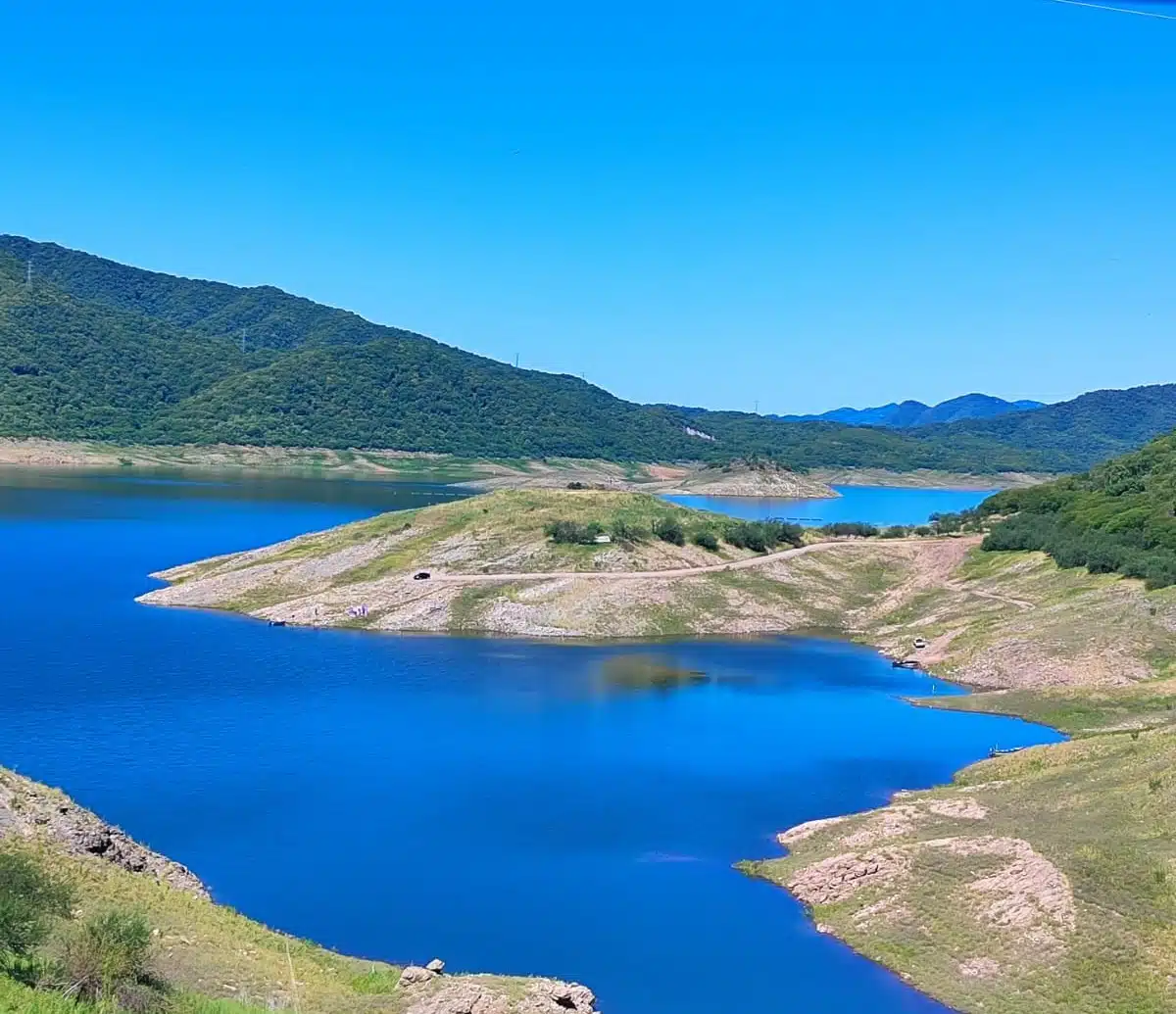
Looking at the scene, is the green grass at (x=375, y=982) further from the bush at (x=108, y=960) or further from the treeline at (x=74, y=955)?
the bush at (x=108, y=960)

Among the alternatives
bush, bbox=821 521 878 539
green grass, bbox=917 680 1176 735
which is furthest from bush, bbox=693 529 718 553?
green grass, bbox=917 680 1176 735

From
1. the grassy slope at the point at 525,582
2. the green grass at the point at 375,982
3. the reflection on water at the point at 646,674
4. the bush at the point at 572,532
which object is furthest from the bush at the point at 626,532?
the green grass at the point at 375,982

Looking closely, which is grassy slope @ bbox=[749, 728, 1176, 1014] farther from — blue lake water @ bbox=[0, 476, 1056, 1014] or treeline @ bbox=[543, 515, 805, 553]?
treeline @ bbox=[543, 515, 805, 553]

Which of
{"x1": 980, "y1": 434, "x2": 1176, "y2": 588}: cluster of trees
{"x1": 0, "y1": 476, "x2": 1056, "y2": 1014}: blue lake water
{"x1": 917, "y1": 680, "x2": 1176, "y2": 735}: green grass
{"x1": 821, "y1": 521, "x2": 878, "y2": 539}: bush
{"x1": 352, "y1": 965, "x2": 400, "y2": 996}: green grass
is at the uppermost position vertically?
{"x1": 980, "y1": 434, "x2": 1176, "y2": 588}: cluster of trees

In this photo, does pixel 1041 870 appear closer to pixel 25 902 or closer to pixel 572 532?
pixel 25 902

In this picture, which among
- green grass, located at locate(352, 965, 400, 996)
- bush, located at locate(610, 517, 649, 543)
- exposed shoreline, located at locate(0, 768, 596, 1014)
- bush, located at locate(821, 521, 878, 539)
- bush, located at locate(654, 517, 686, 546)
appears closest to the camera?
exposed shoreline, located at locate(0, 768, 596, 1014)

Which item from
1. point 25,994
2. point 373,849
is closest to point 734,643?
point 373,849

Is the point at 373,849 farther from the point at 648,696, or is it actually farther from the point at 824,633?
the point at 824,633

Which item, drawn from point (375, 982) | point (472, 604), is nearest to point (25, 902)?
point (375, 982)
